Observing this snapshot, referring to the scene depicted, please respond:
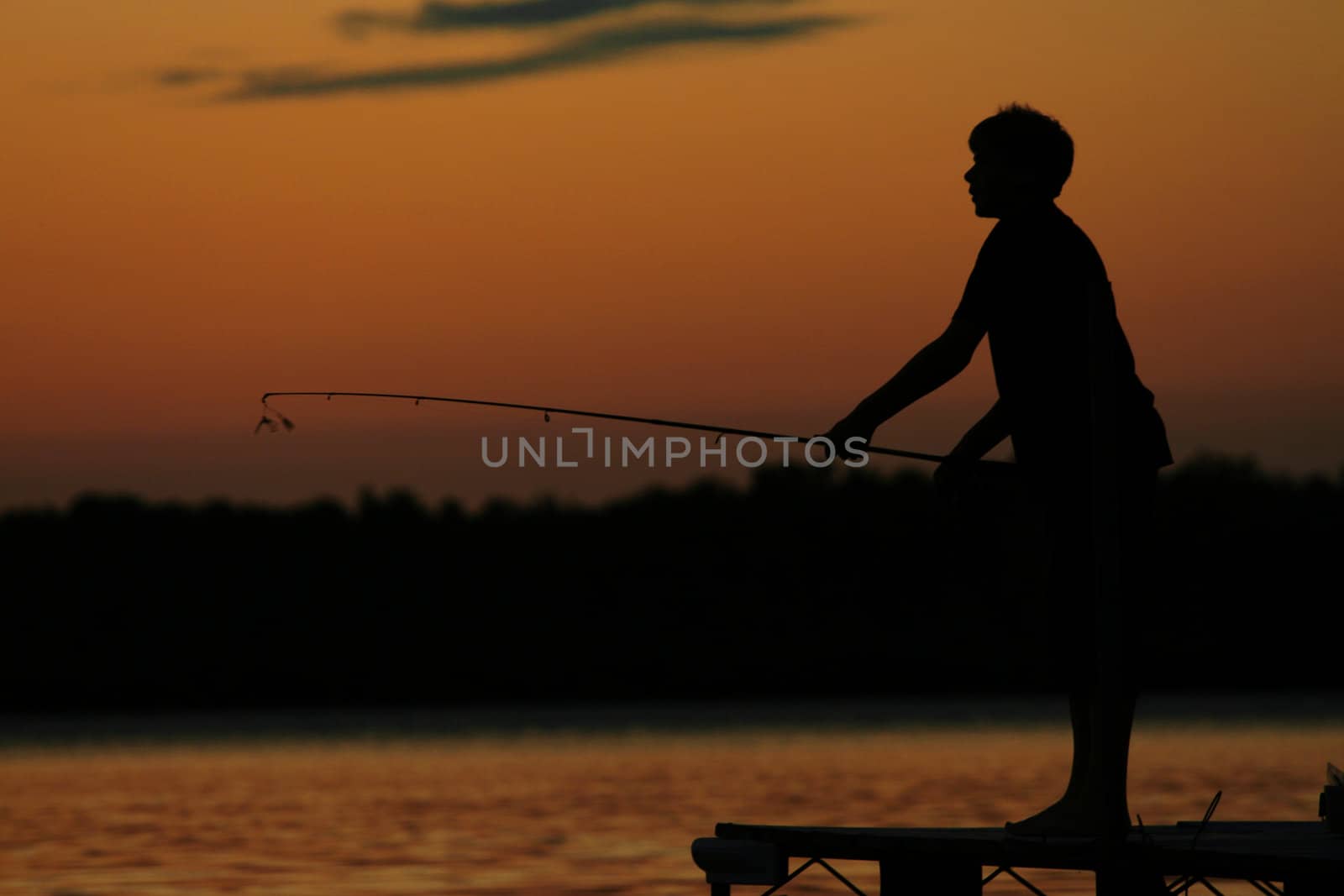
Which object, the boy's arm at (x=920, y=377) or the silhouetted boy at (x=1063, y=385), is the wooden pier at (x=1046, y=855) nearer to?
the silhouetted boy at (x=1063, y=385)

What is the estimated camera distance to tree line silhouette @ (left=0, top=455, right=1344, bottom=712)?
262ft

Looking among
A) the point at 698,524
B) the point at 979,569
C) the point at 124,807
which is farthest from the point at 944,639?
the point at 124,807

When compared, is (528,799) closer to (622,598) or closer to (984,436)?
(984,436)

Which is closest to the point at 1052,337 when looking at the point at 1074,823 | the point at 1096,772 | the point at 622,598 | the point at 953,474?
the point at 953,474

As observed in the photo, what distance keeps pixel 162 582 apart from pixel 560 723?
20067mm

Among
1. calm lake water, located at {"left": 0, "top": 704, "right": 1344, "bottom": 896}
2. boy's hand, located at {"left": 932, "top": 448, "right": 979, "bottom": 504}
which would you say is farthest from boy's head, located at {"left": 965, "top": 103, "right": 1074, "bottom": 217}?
calm lake water, located at {"left": 0, "top": 704, "right": 1344, "bottom": 896}

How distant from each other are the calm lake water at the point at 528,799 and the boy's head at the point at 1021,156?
10997 mm

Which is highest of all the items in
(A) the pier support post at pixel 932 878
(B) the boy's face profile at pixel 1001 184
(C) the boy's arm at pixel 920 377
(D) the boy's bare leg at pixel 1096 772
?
(B) the boy's face profile at pixel 1001 184

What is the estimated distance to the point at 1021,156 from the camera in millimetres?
7465

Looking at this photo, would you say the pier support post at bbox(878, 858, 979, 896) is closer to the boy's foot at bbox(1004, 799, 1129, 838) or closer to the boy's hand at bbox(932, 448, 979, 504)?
the boy's foot at bbox(1004, 799, 1129, 838)

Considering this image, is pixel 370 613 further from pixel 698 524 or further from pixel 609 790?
pixel 609 790

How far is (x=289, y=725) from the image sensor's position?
6838 cm

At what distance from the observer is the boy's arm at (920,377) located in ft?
24.6

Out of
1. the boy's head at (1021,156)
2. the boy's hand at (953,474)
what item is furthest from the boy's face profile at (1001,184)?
the boy's hand at (953,474)
